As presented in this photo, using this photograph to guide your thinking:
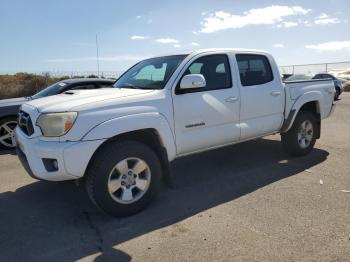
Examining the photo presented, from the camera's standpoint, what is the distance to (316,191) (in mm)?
5020

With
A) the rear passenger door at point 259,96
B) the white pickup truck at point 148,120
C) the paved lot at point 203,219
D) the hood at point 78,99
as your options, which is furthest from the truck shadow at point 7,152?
the rear passenger door at point 259,96

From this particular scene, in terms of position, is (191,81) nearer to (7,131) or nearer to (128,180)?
(128,180)

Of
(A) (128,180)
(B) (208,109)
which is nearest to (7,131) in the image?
(A) (128,180)

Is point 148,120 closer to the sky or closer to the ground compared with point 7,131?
closer to the sky

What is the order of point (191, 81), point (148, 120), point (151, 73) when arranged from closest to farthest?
point (148, 120) < point (191, 81) < point (151, 73)

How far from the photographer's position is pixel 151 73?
527cm

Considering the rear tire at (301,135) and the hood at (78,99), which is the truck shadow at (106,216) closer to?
the rear tire at (301,135)

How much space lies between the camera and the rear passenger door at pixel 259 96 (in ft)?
18.2

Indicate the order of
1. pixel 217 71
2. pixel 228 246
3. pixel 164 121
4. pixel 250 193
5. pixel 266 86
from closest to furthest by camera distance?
pixel 228 246 → pixel 164 121 → pixel 250 193 → pixel 217 71 → pixel 266 86

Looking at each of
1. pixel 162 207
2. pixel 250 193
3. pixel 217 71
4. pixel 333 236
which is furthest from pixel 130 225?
pixel 217 71

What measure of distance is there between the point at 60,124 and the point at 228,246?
2.07 m

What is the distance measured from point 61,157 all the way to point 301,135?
4.41 meters

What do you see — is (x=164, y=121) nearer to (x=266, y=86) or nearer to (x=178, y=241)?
(x=178, y=241)

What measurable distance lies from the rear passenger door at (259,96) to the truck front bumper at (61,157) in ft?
7.96
